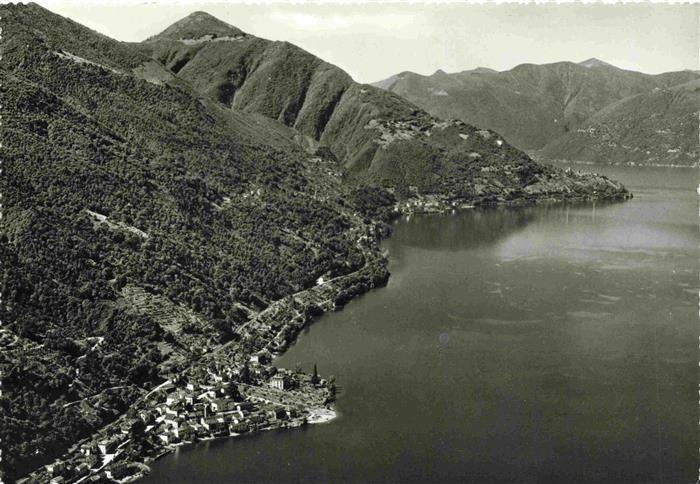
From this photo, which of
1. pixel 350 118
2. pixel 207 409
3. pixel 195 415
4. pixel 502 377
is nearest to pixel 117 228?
pixel 207 409

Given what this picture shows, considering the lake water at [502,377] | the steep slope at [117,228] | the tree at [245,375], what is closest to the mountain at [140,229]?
the steep slope at [117,228]

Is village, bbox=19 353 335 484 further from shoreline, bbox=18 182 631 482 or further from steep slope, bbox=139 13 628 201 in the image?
steep slope, bbox=139 13 628 201

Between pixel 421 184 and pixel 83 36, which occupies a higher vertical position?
pixel 83 36

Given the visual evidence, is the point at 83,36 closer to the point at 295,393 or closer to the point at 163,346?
the point at 163,346

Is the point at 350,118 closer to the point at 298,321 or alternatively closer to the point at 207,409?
the point at 298,321

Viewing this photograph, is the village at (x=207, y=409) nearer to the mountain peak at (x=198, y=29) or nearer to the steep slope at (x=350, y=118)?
the steep slope at (x=350, y=118)

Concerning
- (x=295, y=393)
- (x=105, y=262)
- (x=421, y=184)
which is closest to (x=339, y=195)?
(x=421, y=184)

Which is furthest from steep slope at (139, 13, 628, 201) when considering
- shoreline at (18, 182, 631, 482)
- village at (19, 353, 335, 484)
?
village at (19, 353, 335, 484)
